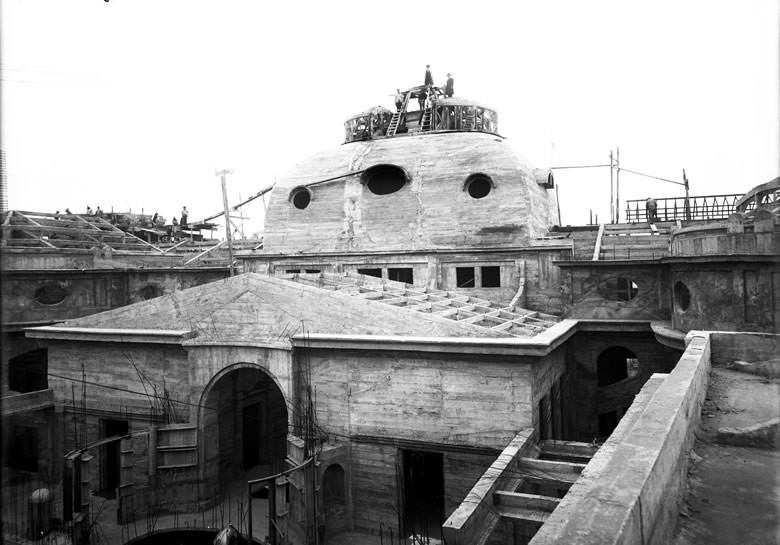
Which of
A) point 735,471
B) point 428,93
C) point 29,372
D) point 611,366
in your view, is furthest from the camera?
point 428,93

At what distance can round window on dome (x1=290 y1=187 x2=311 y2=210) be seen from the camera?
28.9 metres

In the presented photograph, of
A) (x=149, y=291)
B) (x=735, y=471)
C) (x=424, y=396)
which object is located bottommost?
(x=424, y=396)

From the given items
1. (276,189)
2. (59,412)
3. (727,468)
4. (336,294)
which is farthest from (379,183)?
(727,468)

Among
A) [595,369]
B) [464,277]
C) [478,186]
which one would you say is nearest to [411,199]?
[478,186]

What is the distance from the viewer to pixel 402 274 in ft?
85.5

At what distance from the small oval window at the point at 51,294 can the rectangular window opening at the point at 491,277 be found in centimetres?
2179

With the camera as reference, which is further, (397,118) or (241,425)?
(397,118)

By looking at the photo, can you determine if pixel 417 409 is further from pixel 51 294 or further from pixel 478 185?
pixel 51 294

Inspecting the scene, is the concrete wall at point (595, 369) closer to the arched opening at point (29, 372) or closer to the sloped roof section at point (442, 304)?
the sloped roof section at point (442, 304)

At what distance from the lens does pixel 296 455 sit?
15.2 meters

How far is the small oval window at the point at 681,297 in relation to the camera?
1844 cm

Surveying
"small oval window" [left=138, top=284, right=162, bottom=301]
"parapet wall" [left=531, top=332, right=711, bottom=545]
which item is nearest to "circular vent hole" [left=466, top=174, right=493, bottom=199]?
"small oval window" [left=138, top=284, right=162, bottom=301]

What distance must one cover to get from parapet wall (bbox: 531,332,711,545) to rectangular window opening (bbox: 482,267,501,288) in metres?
17.4

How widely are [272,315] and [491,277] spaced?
11172 millimetres
